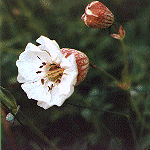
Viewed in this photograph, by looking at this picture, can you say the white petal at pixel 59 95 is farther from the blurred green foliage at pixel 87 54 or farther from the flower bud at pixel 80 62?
the blurred green foliage at pixel 87 54

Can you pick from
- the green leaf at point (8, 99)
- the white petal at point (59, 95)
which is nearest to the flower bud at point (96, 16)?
the white petal at point (59, 95)

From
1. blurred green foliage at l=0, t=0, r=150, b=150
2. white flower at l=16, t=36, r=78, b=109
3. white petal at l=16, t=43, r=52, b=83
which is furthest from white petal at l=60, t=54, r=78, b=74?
blurred green foliage at l=0, t=0, r=150, b=150

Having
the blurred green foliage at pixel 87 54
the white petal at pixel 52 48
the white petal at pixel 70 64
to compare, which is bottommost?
the blurred green foliage at pixel 87 54

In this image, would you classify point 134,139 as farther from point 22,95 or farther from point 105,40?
point 22,95

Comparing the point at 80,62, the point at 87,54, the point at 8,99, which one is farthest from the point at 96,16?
the point at 8,99

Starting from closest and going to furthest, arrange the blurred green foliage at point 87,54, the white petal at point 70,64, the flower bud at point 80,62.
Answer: the white petal at point 70,64 → the flower bud at point 80,62 → the blurred green foliage at point 87,54
